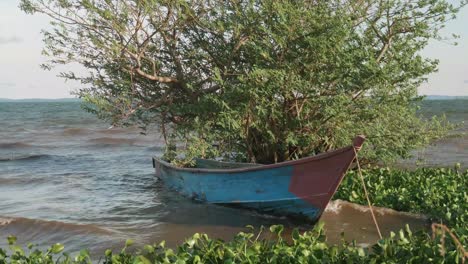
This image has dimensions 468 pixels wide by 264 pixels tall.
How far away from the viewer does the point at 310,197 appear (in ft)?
26.0

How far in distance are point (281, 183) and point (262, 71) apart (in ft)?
5.89

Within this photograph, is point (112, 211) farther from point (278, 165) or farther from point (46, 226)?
point (278, 165)

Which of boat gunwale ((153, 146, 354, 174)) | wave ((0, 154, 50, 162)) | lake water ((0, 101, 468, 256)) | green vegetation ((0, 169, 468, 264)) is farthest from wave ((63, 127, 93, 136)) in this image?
green vegetation ((0, 169, 468, 264))

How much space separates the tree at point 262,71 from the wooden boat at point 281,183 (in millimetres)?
724

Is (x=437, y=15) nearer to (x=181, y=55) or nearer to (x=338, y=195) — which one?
(x=338, y=195)

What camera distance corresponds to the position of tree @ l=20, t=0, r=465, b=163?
8141 millimetres

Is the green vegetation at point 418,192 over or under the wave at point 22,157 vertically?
over

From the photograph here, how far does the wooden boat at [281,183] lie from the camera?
7.42m

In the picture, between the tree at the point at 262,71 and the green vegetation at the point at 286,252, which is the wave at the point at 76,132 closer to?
the tree at the point at 262,71

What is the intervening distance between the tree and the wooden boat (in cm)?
72

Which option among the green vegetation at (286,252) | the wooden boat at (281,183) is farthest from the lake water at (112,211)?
the green vegetation at (286,252)

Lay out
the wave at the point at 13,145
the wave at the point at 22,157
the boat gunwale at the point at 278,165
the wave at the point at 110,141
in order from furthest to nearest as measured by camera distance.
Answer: the wave at the point at 110,141 → the wave at the point at 13,145 → the wave at the point at 22,157 → the boat gunwale at the point at 278,165

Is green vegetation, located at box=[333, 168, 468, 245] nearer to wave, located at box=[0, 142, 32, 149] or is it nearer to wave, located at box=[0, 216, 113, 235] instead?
wave, located at box=[0, 216, 113, 235]

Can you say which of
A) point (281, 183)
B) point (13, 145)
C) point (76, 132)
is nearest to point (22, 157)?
point (13, 145)
